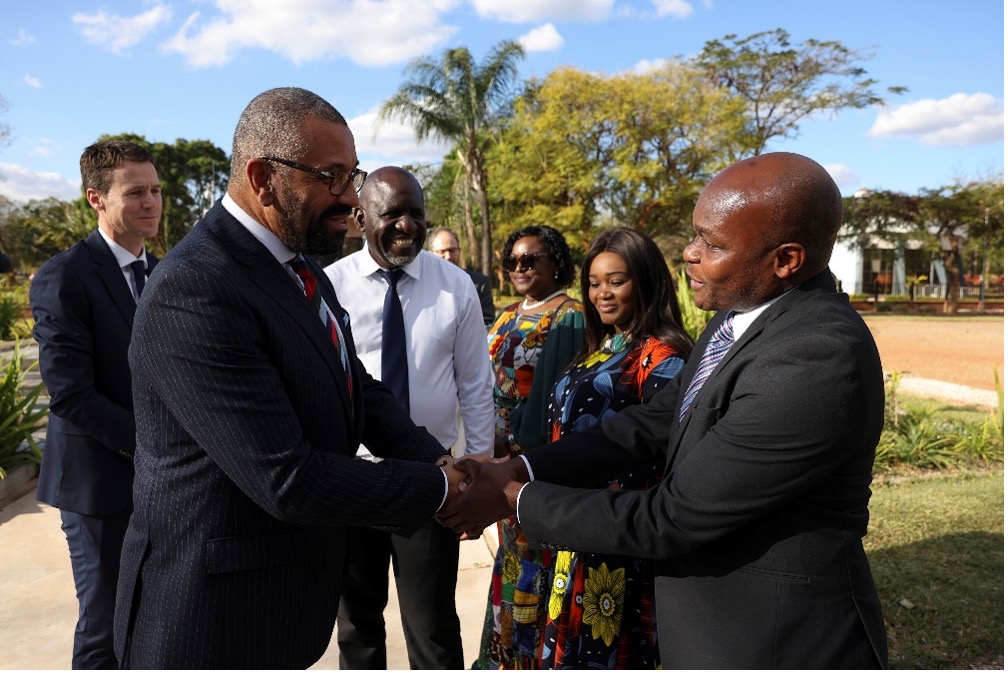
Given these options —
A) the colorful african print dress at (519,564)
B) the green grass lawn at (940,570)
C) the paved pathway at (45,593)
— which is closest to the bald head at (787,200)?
the colorful african print dress at (519,564)

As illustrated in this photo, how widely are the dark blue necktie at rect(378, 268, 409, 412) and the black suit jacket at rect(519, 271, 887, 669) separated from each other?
1.56 m

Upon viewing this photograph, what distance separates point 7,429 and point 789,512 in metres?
6.89

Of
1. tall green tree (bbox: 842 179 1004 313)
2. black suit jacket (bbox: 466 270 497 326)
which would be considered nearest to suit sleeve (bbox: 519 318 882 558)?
black suit jacket (bbox: 466 270 497 326)

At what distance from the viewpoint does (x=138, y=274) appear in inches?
129

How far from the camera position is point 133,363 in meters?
1.76

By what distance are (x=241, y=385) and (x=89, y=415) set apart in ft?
5.25

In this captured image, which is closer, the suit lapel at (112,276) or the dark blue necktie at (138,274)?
the suit lapel at (112,276)

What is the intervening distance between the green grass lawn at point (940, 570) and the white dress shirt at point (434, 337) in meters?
2.47

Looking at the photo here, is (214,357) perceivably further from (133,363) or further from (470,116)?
(470,116)

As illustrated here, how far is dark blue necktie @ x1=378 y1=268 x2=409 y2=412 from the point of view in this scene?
11.0 ft

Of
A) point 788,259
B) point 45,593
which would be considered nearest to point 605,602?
point 788,259

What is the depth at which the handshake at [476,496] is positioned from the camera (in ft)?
7.43

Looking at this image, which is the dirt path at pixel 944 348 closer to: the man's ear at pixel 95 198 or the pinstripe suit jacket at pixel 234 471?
the man's ear at pixel 95 198

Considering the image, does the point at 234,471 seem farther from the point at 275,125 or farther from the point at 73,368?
the point at 73,368
